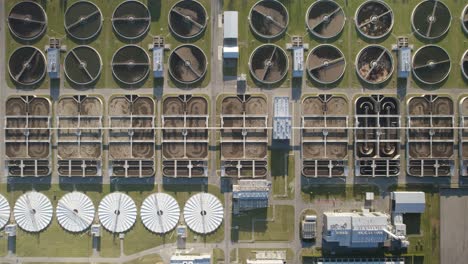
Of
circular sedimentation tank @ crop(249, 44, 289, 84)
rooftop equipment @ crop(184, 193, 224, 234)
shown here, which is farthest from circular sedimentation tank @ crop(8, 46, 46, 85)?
circular sedimentation tank @ crop(249, 44, 289, 84)

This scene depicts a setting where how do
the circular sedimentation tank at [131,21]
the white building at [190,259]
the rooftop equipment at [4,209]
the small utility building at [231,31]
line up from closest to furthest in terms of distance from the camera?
the white building at [190,259], the small utility building at [231,31], the circular sedimentation tank at [131,21], the rooftop equipment at [4,209]

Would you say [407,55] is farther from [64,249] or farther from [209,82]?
[64,249]

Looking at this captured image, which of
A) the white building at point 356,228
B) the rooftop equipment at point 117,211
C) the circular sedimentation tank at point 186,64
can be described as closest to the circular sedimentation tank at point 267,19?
the circular sedimentation tank at point 186,64

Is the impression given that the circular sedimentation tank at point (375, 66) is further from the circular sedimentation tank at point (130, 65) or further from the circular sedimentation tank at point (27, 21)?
the circular sedimentation tank at point (27, 21)

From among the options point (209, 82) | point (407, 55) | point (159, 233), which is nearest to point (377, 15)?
point (407, 55)

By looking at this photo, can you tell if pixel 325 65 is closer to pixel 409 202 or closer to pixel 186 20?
pixel 186 20

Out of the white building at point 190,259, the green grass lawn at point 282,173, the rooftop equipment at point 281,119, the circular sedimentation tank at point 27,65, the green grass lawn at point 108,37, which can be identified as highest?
the green grass lawn at point 108,37
